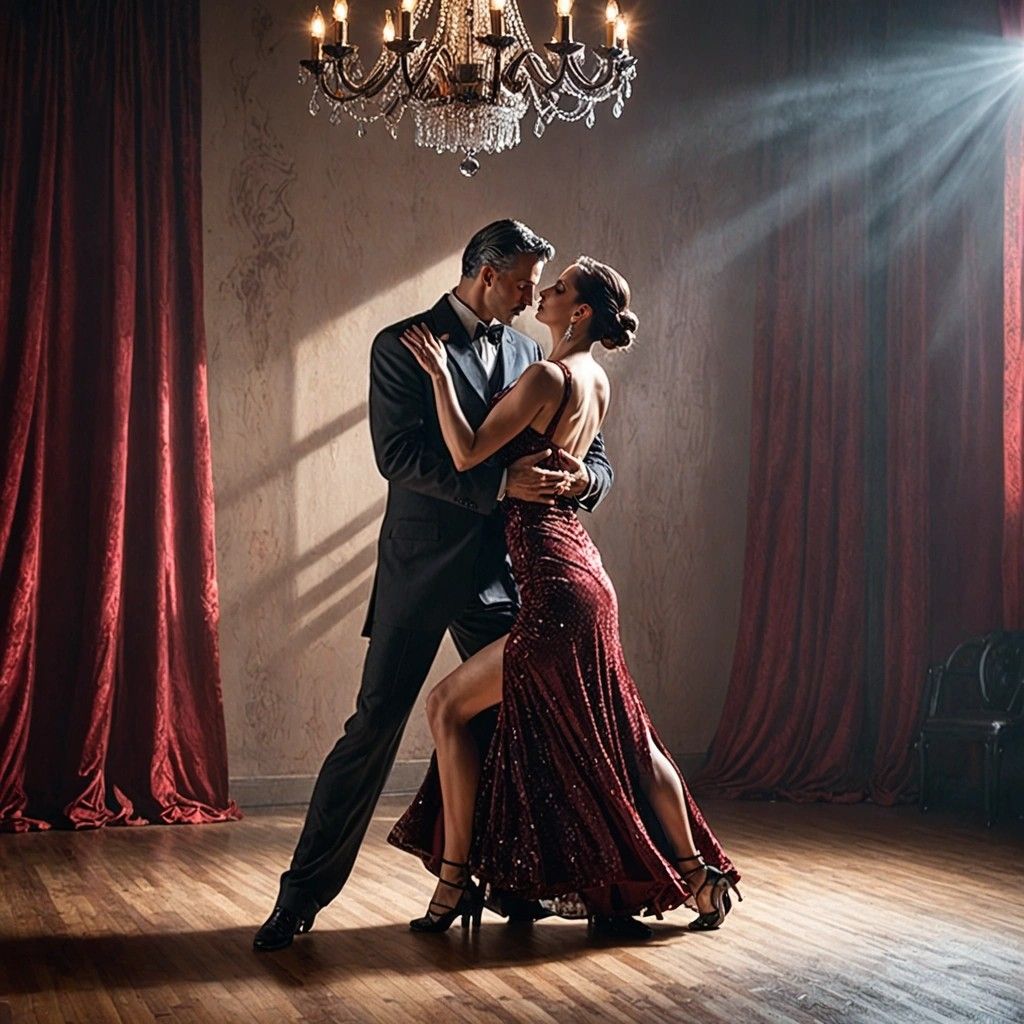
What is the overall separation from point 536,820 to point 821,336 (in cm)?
329

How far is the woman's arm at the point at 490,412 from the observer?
11.3ft

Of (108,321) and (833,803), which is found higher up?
(108,321)

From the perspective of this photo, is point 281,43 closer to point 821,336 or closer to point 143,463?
point 143,463

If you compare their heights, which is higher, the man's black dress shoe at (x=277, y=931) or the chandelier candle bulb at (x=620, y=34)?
the chandelier candle bulb at (x=620, y=34)

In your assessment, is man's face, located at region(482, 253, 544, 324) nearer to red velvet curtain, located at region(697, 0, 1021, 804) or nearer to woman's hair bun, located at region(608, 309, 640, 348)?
woman's hair bun, located at region(608, 309, 640, 348)

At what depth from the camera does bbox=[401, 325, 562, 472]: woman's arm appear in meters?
3.45

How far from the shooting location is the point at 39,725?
17.2ft

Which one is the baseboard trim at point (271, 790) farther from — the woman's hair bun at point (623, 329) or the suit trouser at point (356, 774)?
the woman's hair bun at point (623, 329)

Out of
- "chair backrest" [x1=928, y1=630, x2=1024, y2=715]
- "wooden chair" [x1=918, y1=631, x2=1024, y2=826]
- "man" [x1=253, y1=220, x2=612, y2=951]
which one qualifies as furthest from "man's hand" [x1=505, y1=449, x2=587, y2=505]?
"chair backrest" [x1=928, y1=630, x2=1024, y2=715]

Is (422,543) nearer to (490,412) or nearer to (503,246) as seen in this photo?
(490,412)

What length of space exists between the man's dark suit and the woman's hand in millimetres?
27

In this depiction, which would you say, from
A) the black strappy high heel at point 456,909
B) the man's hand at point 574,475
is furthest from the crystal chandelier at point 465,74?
the black strappy high heel at point 456,909

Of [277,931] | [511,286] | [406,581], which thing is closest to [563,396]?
[511,286]

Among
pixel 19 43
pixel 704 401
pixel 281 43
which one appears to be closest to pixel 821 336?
pixel 704 401
